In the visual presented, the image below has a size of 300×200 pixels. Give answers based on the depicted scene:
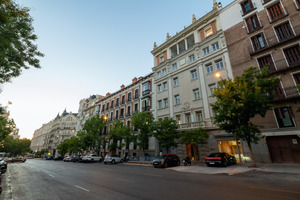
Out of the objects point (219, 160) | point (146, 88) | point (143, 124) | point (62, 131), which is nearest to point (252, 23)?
point (219, 160)

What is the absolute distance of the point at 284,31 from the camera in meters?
17.1

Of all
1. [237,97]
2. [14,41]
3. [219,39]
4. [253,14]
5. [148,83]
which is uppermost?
[253,14]

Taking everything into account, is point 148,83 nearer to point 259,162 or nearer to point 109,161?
point 109,161

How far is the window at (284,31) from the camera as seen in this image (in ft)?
54.5

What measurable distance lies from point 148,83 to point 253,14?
20500 millimetres

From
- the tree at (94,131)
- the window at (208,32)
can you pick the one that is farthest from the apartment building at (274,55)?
the tree at (94,131)

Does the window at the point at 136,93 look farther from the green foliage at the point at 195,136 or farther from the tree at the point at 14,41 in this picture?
the tree at the point at 14,41

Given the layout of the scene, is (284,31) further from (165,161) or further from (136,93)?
(136,93)

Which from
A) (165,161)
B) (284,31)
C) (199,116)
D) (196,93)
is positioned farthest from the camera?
(196,93)

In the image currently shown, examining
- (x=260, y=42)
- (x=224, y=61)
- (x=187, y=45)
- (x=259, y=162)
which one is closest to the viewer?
(x=259, y=162)

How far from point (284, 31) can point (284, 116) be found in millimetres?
10263

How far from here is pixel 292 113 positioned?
48.0 feet

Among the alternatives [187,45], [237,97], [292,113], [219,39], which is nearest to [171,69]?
[187,45]

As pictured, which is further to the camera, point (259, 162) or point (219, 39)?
point (219, 39)
